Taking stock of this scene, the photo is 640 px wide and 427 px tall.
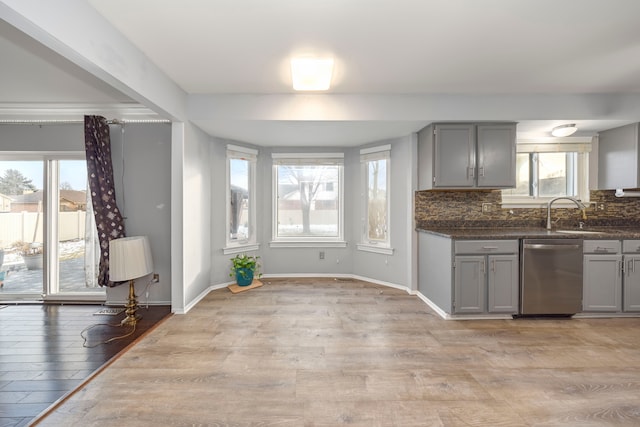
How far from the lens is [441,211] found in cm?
381

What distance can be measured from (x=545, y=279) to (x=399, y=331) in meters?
1.70

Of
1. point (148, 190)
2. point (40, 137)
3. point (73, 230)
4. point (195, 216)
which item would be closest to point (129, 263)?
point (195, 216)

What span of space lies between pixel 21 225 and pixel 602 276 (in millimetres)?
6898

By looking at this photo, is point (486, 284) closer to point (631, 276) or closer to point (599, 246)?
point (599, 246)

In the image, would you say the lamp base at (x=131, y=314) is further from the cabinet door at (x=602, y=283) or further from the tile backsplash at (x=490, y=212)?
the cabinet door at (x=602, y=283)

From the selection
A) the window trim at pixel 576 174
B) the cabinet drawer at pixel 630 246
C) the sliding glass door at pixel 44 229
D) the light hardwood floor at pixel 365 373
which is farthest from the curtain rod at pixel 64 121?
the cabinet drawer at pixel 630 246

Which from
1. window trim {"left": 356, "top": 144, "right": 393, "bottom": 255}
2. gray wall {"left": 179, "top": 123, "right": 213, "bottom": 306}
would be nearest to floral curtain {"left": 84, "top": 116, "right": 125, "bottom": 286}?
gray wall {"left": 179, "top": 123, "right": 213, "bottom": 306}

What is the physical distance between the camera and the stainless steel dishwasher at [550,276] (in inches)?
118

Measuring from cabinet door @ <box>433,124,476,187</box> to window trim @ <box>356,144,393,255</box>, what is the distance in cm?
89

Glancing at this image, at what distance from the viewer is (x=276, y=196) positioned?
15.1 ft

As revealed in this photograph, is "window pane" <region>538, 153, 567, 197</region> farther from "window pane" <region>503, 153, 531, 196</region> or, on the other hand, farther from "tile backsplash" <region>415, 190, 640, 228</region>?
"tile backsplash" <region>415, 190, 640, 228</region>

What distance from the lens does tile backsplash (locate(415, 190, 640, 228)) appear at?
12.5 feet

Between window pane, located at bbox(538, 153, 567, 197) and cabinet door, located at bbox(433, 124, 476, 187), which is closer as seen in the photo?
cabinet door, located at bbox(433, 124, 476, 187)

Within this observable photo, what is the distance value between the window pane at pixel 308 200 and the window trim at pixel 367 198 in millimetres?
413
